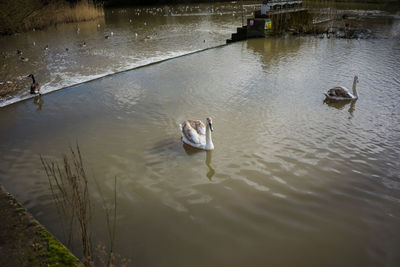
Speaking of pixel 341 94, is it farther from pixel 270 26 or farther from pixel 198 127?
pixel 270 26

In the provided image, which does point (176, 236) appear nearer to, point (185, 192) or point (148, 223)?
point (148, 223)

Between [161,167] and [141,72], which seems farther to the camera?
[141,72]

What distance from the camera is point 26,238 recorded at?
3736 mm

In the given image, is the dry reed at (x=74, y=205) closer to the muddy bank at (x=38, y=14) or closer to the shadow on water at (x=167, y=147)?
the shadow on water at (x=167, y=147)

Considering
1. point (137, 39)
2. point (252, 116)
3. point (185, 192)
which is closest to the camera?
point (185, 192)

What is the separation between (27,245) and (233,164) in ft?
13.8

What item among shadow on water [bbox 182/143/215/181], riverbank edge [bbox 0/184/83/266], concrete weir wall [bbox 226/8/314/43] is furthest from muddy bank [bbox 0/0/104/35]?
riverbank edge [bbox 0/184/83/266]

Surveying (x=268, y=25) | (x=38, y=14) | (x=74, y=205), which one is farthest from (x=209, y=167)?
(x=38, y=14)

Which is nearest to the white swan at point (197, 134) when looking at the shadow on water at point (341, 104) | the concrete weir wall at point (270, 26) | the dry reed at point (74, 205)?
the dry reed at point (74, 205)

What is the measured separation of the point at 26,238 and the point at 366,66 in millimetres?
14569

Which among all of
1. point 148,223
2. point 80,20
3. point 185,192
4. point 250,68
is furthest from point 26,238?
point 80,20

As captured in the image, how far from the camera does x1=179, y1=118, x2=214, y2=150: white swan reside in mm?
6934

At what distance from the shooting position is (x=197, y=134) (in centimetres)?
718

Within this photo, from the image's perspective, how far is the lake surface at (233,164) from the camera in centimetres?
449
